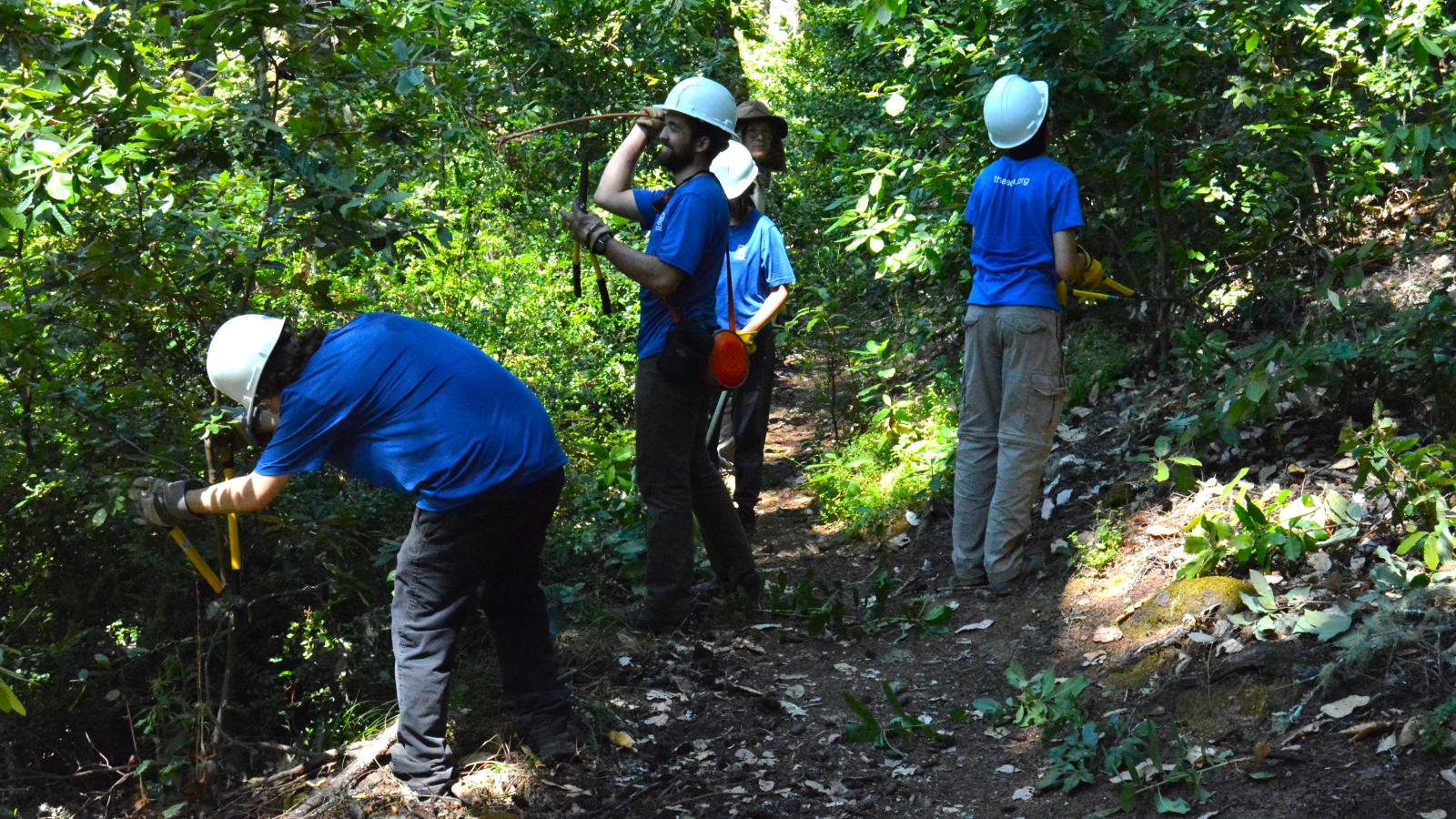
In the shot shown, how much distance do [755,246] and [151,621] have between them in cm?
350

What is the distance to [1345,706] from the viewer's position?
3.84 m

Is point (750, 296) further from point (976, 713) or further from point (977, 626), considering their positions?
point (976, 713)

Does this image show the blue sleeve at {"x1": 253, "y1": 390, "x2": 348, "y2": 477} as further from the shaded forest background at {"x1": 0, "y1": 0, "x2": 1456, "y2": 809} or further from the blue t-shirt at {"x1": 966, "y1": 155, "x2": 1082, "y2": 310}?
the blue t-shirt at {"x1": 966, "y1": 155, "x2": 1082, "y2": 310}

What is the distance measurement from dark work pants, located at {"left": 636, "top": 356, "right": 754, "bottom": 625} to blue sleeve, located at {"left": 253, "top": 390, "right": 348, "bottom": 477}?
1.66 metres

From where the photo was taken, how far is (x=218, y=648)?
15.5ft

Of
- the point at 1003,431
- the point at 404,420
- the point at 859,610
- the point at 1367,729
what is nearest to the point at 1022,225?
the point at 1003,431

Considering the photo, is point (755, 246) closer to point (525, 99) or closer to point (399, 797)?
point (525, 99)

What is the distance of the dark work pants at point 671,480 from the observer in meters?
5.14

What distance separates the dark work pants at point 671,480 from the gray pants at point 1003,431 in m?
1.23

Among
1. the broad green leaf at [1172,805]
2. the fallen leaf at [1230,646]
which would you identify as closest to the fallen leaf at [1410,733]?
the broad green leaf at [1172,805]

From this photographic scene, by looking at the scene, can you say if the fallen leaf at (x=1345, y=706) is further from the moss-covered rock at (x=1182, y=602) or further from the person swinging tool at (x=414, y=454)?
the person swinging tool at (x=414, y=454)

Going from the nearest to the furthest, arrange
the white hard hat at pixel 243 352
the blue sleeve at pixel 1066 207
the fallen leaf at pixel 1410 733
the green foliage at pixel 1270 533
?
the fallen leaf at pixel 1410 733 < the white hard hat at pixel 243 352 < the green foliage at pixel 1270 533 < the blue sleeve at pixel 1066 207

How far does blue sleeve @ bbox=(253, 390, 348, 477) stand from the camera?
3695 mm

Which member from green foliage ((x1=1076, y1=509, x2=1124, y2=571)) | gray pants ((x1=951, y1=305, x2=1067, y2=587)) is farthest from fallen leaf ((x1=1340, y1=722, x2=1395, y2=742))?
gray pants ((x1=951, y1=305, x2=1067, y2=587))
